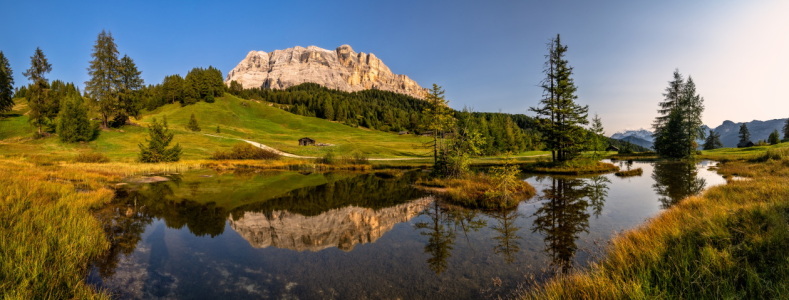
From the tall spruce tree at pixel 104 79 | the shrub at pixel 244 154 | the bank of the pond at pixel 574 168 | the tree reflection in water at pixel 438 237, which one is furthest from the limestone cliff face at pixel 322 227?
the tall spruce tree at pixel 104 79

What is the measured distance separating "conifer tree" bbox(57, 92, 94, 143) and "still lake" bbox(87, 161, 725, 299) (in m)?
50.5

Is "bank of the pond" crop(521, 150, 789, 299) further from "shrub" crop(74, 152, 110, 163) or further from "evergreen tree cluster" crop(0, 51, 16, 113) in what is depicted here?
"evergreen tree cluster" crop(0, 51, 16, 113)

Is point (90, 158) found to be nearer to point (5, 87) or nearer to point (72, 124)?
point (72, 124)

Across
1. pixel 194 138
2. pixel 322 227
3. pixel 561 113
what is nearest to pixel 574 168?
pixel 561 113

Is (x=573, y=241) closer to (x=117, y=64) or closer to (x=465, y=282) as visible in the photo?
(x=465, y=282)

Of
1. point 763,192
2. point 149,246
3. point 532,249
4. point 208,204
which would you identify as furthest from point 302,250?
point 763,192

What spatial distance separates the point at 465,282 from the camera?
8.31 metres

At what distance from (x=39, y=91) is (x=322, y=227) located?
83.8m

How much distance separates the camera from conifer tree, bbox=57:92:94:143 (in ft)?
174

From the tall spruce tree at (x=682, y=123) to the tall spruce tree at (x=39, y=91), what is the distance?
11866 centimetres

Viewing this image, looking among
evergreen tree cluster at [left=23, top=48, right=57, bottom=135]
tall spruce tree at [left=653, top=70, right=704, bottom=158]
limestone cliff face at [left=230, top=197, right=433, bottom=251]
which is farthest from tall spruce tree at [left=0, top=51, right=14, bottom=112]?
tall spruce tree at [left=653, top=70, right=704, bottom=158]

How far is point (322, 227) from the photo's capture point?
14.1 meters

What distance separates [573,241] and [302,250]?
10225 mm

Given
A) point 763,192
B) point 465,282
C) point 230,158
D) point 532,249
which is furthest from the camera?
point 230,158
